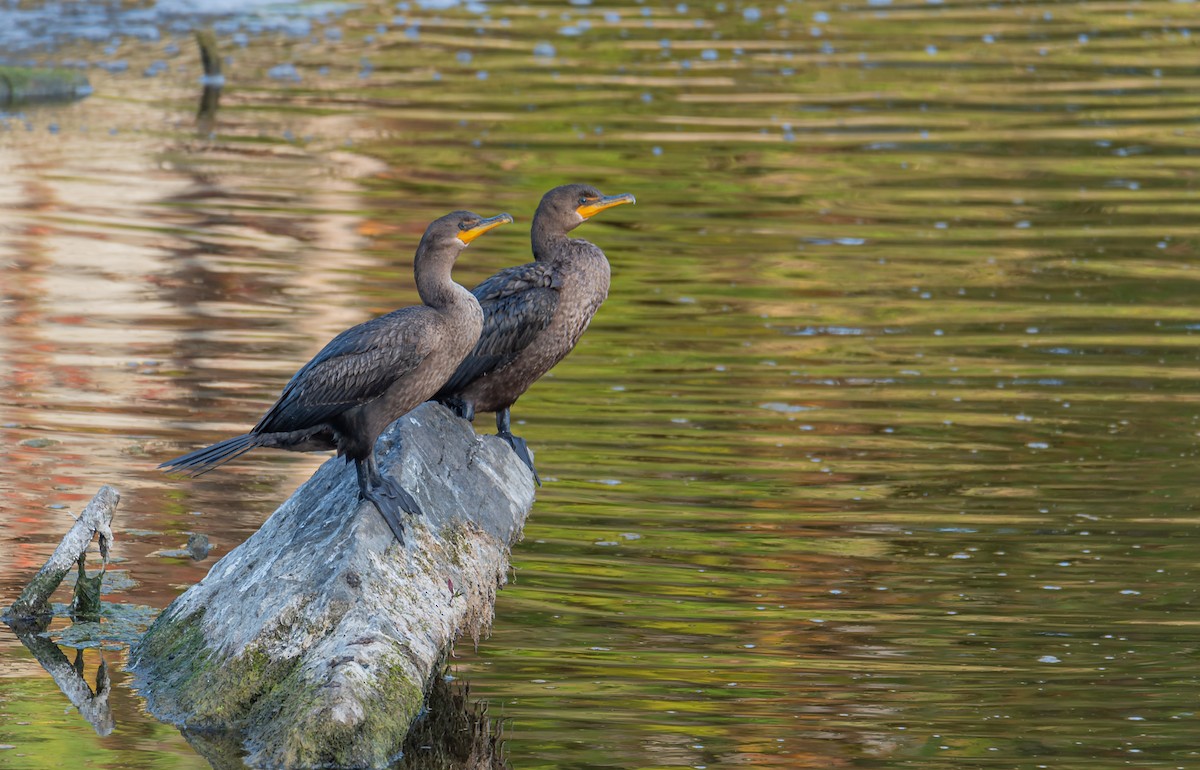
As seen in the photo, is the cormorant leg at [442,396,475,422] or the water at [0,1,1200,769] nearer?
the water at [0,1,1200,769]

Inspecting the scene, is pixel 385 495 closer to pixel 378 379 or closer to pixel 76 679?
pixel 378 379

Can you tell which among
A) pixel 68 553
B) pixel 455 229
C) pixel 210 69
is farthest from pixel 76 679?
pixel 210 69

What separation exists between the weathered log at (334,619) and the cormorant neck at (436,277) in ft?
1.79

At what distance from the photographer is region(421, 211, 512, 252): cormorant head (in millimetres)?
6730

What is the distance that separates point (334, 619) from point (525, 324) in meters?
2.20

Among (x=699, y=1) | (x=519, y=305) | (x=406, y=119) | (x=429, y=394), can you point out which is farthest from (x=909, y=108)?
(x=429, y=394)

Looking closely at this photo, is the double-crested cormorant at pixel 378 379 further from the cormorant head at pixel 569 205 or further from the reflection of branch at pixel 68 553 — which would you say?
the cormorant head at pixel 569 205

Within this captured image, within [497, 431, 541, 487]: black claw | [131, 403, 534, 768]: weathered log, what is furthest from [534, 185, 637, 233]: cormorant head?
[131, 403, 534, 768]: weathered log

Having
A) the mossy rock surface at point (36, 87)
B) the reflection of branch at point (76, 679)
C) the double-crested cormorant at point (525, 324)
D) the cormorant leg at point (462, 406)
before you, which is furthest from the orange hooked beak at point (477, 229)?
the mossy rock surface at point (36, 87)

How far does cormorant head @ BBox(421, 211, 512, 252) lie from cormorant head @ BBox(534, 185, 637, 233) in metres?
1.36

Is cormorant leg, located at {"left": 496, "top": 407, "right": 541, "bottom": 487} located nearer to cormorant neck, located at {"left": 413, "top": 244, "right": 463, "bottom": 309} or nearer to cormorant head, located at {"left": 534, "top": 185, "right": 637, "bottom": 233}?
cormorant head, located at {"left": 534, "top": 185, "right": 637, "bottom": 233}

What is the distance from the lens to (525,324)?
309 inches

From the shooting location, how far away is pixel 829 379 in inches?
444

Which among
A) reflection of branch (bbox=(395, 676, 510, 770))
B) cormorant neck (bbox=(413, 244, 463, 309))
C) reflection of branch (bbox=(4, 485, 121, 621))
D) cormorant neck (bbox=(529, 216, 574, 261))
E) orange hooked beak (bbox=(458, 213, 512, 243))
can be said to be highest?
orange hooked beak (bbox=(458, 213, 512, 243))
